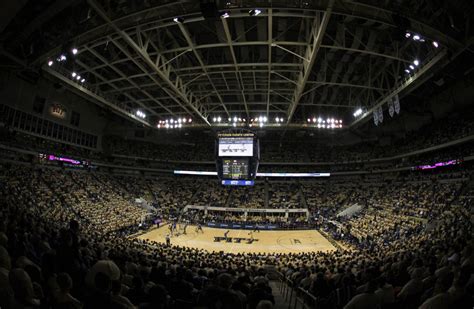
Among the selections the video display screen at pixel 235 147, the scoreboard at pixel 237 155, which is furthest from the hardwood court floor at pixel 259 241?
the video display screen at pixel 235 147

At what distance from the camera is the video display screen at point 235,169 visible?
94.5 ft

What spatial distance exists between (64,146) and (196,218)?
20315 millimetres

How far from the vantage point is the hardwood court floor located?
24.6 metres

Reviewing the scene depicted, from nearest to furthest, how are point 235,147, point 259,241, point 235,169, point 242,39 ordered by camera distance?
point 242,39 < point 259,241 < point 235,147 < point 235,169

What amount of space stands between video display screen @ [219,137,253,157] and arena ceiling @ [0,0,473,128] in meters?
5.10

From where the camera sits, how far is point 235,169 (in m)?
29.1

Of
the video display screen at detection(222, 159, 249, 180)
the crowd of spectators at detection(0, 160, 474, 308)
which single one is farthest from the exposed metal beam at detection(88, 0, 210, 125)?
the crowd of spectators at detection(0, 160, 474, 308)

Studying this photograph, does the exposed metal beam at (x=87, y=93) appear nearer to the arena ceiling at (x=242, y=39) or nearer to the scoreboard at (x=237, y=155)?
Result: the arena ceiling at (x=242, y=39)

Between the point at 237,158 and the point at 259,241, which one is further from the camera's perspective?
the point at 237,158

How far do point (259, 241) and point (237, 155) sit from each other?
933 cm

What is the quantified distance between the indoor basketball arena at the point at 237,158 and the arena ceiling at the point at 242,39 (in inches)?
5.6

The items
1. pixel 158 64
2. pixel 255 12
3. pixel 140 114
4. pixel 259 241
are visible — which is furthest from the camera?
pixel 140 114

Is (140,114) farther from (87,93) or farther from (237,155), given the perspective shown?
(237,155)

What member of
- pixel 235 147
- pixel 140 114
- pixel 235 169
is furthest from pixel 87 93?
pixel 235 169
